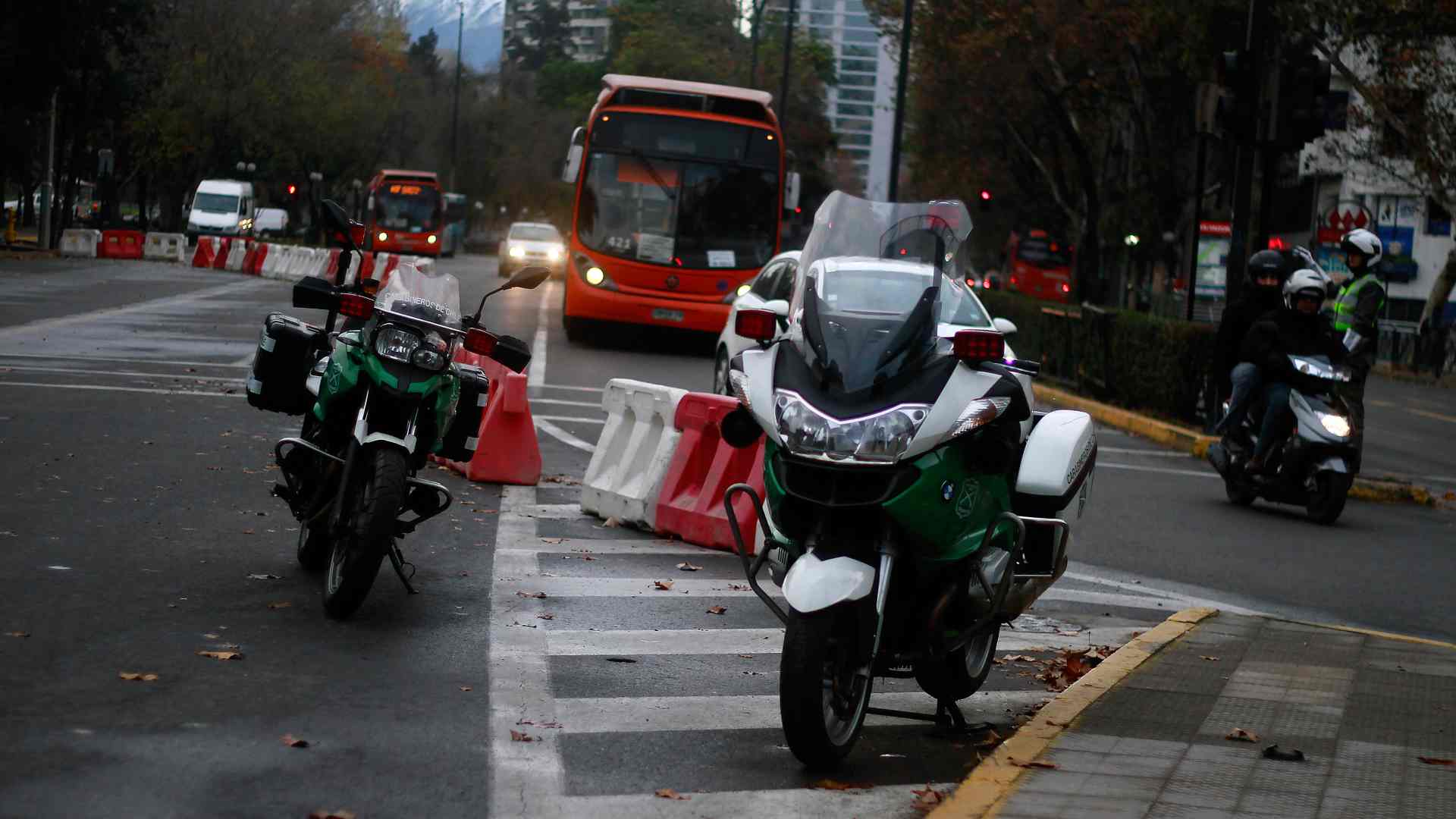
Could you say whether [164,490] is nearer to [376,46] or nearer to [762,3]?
[762,3]

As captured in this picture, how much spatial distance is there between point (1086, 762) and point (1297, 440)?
8.39m

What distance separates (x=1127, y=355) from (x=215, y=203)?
5183 centimetres

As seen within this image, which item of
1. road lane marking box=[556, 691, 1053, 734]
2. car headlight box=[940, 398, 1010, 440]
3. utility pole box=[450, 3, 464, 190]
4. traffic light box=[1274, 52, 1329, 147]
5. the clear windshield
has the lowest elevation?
road lane marking box=[556, 691, 1053, 734]

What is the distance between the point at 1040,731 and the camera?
598 cm

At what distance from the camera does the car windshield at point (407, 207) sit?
2928 inches

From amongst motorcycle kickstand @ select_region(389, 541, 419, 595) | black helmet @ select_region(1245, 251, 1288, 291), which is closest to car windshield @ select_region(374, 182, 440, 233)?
black helmet @ select_region(1245, 251, 1288, 291)

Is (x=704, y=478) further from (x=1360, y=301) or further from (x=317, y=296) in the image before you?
(x=1360, y=301)

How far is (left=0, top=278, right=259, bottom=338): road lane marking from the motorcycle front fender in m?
17.9

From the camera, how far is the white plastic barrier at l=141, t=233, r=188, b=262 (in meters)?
54.2

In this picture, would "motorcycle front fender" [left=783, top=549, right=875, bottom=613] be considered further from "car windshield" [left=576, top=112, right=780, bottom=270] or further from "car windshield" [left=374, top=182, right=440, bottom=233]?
"car windshield" [left=374, top=182, right=440, bottom=233]

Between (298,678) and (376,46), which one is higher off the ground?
(376,46)

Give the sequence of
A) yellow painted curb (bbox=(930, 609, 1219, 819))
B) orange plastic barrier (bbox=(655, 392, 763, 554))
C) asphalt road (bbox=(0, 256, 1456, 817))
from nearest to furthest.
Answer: yellow painted curb (bbox=(930, 609, 1219, 819)), asphalt road (bbox=(0, 256, 1456, 817)), orange plastic barrier (bbox=(655, 392, 763, 554))

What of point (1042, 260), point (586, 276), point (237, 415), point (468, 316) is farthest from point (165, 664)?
point (1042, 260)

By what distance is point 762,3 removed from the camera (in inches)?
2594
